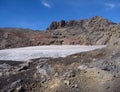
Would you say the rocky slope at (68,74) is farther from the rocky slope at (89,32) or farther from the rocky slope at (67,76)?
the rocky slope at (89,32)

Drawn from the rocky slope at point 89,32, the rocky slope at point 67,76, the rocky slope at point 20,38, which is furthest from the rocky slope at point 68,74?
the rocky slope at point 20,38

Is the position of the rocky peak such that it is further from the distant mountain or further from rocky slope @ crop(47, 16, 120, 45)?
the distant mountain

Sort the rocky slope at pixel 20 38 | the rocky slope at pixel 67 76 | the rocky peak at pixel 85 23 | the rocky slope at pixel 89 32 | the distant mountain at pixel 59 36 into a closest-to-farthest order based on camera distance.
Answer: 1. the rocky slope at pixel 67 76
2. the rocky slope at pixel 89 32
3. the distant mountain at pixel 59 36
4. the rocky slope at pixel 20 38
5. the rocky peak at pixel 85 23

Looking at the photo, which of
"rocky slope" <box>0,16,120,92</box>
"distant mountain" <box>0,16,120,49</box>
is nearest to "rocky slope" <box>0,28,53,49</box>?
"distant mountain" <box>0,16,120,49</box>

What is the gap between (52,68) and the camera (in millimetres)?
15242

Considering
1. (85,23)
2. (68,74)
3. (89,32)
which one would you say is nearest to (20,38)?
(89,32)

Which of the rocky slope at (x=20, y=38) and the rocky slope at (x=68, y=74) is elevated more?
the rocky slope at (x=20, y=38)

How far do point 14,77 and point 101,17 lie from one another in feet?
87.1

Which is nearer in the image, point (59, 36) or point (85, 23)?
point (59, 36)

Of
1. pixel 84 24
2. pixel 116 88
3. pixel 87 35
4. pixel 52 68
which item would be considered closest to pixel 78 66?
pixel 52 68

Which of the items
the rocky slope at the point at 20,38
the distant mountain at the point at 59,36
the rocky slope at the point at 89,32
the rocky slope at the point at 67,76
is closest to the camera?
the rocky slope at the point at 67,76

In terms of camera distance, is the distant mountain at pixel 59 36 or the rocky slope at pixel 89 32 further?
the distant mountain at pixel 59 36

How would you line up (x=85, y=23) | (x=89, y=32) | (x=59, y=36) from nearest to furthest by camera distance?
(x=59, y=36) < (x=89, y=32) < (x=85, y=23)

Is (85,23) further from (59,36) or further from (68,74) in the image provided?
(68,74)
